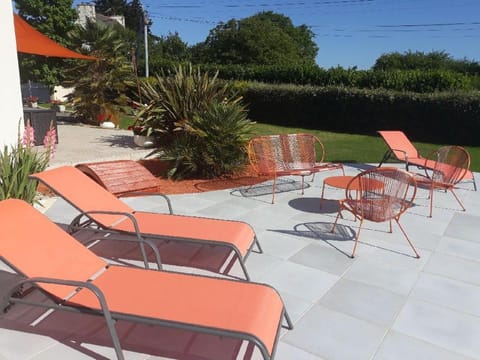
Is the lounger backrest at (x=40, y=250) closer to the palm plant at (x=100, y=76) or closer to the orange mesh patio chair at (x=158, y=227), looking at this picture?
the orange mesh patio chair at (x=158, y=227)

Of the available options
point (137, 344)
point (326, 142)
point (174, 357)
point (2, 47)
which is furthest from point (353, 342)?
point (326, 142)

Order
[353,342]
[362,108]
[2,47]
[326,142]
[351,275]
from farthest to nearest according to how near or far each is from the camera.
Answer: [362,108], [326,142], [2,47], [351,275], [353,342]

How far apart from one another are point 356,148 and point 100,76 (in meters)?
10.3

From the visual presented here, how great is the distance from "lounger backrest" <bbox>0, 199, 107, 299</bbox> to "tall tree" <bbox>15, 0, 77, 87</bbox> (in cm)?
2183

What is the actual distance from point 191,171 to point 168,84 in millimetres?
1989

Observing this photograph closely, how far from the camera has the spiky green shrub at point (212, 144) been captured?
25.0ft

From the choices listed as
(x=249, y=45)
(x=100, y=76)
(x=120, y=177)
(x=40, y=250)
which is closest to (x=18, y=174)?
(x=120, y=177)

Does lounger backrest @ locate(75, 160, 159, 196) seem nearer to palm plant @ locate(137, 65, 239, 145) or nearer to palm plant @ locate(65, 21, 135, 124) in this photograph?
palm plant @ locate(137, 65, 239, 145)

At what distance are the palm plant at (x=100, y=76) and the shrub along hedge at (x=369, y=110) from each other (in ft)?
20.1

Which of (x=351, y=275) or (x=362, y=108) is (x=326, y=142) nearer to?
(x=362, y=108)

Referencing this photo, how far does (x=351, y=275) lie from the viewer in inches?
151

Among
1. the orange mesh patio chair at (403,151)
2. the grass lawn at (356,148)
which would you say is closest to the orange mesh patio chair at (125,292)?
the orange mesh patio chair at (403,151)

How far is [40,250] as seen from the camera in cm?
293

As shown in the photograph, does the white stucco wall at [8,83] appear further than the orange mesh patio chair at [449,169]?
Yes
